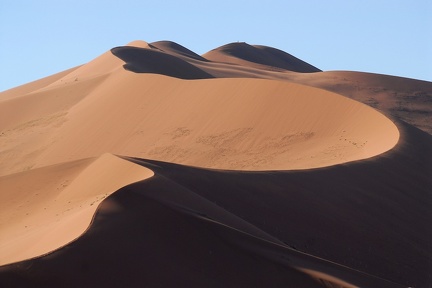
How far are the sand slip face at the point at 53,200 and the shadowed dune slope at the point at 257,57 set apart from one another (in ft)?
167

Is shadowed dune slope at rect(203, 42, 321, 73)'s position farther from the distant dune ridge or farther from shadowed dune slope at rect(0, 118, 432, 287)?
shadowed dune slope at rect(0, 118, 432, 287)

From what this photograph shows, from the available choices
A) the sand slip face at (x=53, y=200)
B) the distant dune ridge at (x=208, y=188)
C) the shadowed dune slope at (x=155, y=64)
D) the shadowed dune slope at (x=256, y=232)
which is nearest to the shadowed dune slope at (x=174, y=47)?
the shadowed dune slope at (x=155, y=64)

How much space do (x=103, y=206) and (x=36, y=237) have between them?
1524 millimetres

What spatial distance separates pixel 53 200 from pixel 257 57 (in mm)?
60149

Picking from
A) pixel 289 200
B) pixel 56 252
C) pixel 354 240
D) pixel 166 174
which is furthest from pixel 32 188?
A: pixel 56 252

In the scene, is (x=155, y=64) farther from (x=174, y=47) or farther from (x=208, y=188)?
(x=208, y=188)

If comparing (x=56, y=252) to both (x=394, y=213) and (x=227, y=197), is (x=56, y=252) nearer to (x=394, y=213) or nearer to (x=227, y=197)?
(x=227, y=197)

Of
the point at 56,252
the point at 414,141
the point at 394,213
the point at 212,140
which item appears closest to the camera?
the point at 56,252

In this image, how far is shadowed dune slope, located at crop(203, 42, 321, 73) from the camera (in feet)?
246

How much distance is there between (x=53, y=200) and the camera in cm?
1978

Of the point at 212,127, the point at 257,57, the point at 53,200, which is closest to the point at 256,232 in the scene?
the point at 53,200

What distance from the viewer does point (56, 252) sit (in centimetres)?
1231

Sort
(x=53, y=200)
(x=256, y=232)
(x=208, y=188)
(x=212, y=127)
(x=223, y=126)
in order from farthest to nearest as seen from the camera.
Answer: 1. (x=212, y=127)
2. (x=223, y=126)
3. (x=53, y=200)
4. (x=208, y=188)
5. (x=256, y=232)

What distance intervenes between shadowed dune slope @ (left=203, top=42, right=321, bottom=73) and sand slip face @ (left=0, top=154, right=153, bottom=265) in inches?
2001
